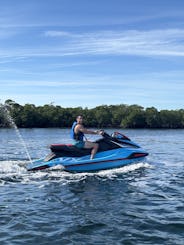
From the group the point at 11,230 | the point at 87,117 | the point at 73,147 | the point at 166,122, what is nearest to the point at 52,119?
the point at 87,117

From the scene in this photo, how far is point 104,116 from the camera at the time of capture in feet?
438

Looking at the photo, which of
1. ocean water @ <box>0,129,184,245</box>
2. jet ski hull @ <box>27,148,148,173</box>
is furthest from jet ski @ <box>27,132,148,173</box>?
ocean water @ <box>0,129,184,245</box>

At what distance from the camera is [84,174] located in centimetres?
1456

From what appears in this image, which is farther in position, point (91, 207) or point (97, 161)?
point (97, 161)

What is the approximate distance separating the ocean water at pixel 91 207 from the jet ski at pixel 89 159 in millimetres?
344

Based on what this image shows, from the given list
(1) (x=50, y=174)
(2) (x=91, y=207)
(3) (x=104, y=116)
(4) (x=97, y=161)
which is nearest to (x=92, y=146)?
Answer: (4) (x=97, y=161)

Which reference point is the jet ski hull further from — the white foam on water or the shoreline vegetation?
the shoreline vegetation

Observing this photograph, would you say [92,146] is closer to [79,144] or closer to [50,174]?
[79,144]

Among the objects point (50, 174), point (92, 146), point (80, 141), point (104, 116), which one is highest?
point (104, 116)

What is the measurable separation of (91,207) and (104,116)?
124 metres

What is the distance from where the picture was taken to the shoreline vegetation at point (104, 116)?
122 meters

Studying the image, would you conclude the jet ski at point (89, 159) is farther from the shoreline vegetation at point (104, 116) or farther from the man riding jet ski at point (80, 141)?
the shoreline vegetation at point (104, 116)

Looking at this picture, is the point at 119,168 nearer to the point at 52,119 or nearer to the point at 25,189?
the point at 25,189

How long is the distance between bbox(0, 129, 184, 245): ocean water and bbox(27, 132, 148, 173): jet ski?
34 cm
